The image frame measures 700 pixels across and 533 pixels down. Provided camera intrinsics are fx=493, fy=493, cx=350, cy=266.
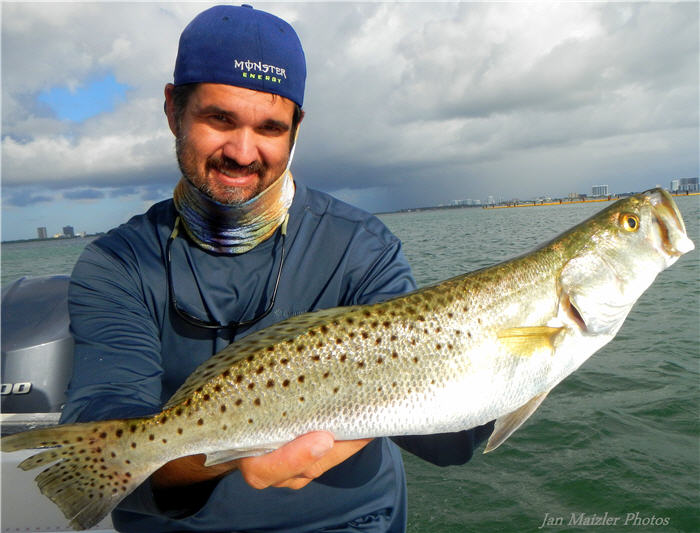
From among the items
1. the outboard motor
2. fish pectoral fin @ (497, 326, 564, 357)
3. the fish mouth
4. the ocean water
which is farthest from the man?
the ocean water

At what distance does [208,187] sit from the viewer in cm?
296

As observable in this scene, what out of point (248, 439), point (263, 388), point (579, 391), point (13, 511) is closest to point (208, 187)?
point (263, 388)

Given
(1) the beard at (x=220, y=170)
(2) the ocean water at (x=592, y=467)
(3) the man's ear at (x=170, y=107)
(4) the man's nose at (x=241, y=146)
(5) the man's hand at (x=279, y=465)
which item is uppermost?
(3) the man's ear at (x=170, y=107)

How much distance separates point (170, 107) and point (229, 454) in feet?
7.05

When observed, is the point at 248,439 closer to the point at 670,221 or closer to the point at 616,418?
the point at 670,221

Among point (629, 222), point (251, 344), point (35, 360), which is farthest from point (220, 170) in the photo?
point (35, 360)

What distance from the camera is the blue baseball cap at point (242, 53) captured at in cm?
280

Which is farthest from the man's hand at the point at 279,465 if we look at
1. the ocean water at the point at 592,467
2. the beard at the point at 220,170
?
the ocean water at the point at 592,467

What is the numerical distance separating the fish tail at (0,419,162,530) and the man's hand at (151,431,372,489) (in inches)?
8.3

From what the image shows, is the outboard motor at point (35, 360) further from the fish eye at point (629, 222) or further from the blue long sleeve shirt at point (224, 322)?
the fish eye at point (629, 222)

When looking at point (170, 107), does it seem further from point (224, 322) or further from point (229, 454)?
point (229, 454)

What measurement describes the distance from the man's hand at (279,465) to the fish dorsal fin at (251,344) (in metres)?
0.36

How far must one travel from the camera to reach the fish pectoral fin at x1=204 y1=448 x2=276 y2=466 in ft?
7.50

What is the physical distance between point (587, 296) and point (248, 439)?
1.92 metres
